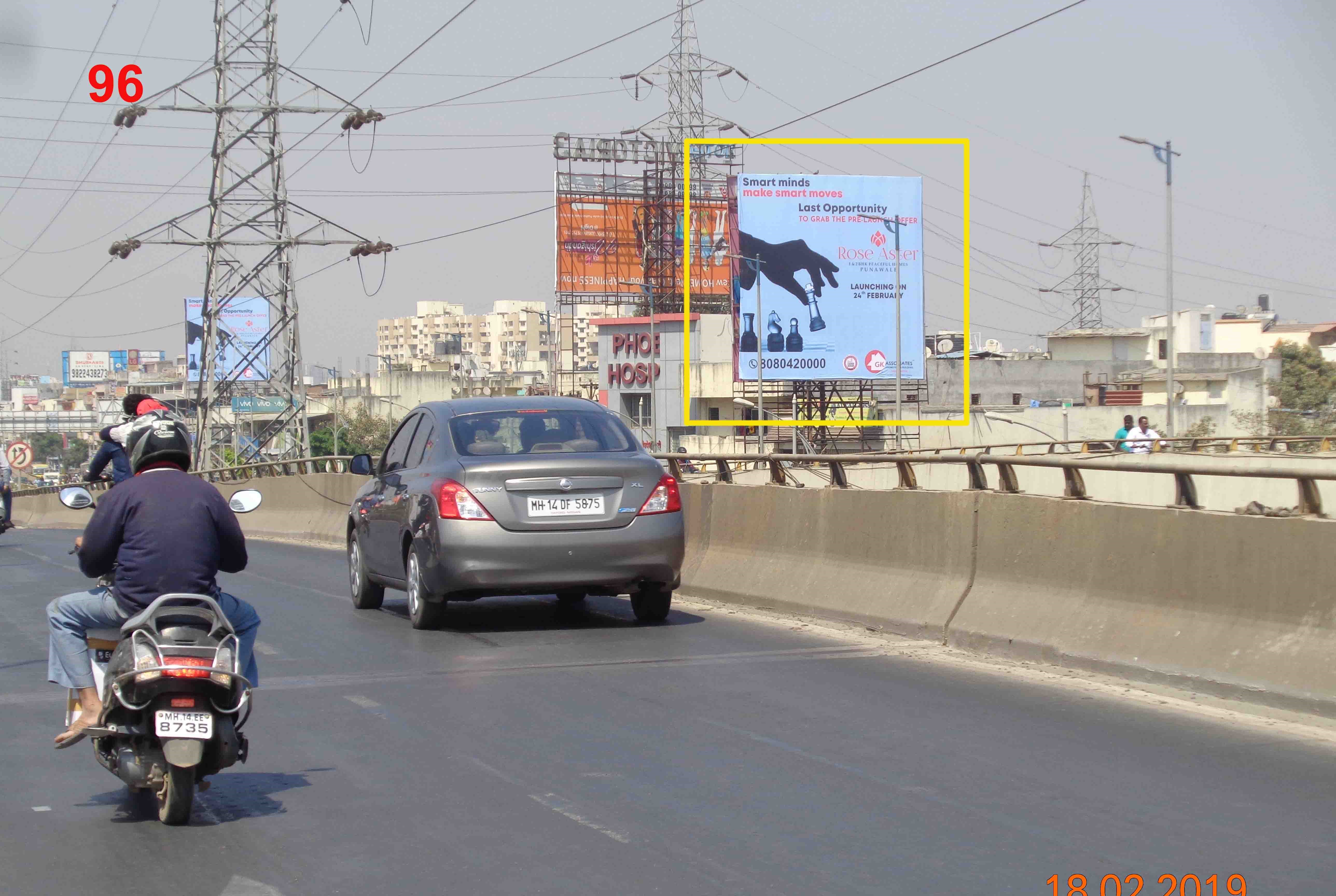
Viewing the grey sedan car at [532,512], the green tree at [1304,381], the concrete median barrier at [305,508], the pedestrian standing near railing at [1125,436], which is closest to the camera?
the grey sedan car at [532,512]

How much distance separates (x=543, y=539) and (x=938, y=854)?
18.9 feet

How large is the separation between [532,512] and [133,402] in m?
4.89

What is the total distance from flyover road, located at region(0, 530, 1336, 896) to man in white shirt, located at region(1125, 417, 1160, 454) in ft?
69.3

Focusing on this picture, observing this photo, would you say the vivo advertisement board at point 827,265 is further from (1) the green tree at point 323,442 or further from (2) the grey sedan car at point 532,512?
(1) the green tree at point 323,442

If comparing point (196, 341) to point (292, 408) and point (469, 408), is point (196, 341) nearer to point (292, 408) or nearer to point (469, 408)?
point (292, 408)

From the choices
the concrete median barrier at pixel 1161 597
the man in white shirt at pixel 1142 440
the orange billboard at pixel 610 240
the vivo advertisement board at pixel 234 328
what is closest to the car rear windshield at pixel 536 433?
the concrete median barrier at pixel 1161 597

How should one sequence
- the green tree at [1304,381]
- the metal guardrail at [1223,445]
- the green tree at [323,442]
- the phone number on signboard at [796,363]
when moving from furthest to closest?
1. the green tree at [323,442]
2. the green tree at [1304,381]
3. the phone number on signboard at [796,363]
4. the metal guardrail at [1223,445]

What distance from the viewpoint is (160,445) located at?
5.91 m

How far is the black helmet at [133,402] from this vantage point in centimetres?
1313

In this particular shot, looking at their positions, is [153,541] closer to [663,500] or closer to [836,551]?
[663,500]

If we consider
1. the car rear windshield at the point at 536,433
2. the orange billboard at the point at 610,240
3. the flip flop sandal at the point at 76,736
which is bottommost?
the flip flop sandal at the point at 76,736

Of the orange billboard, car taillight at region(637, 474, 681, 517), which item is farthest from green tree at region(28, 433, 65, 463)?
car taillight at region(637, 474, 681, 517)

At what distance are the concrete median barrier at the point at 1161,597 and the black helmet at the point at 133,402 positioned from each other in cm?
726

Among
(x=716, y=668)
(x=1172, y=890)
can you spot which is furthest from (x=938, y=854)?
(x=716, y=668)
